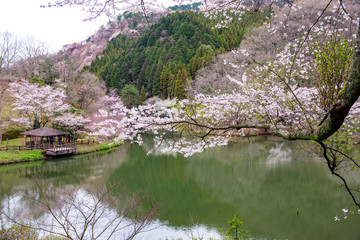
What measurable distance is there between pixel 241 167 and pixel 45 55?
22900 millimetres

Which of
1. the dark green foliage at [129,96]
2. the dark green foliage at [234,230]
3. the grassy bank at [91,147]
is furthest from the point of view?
the dark green foliage at [129,96]

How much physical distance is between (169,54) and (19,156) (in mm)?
25959

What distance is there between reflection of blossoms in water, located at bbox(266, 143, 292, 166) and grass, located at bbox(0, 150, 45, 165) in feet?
39.8

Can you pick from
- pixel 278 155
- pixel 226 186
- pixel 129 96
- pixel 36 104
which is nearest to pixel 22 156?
pixel 36 104

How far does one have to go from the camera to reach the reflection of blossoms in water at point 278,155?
10.5m

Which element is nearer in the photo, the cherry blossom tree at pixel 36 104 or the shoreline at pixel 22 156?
the shoreline at pixel 22 156

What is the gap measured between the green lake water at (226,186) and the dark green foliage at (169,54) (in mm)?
15287

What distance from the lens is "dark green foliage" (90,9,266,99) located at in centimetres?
2928

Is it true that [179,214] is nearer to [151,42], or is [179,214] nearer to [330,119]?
[330,119]

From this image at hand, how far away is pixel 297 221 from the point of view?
225 inches

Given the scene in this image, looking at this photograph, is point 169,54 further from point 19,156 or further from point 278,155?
point 278,155

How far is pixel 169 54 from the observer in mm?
34188

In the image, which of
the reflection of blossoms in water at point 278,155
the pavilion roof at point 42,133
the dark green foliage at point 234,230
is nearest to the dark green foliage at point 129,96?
the pavilion roof at point 42,133

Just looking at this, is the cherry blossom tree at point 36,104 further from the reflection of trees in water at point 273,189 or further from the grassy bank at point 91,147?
the reflection of trees in water at point 273,189
